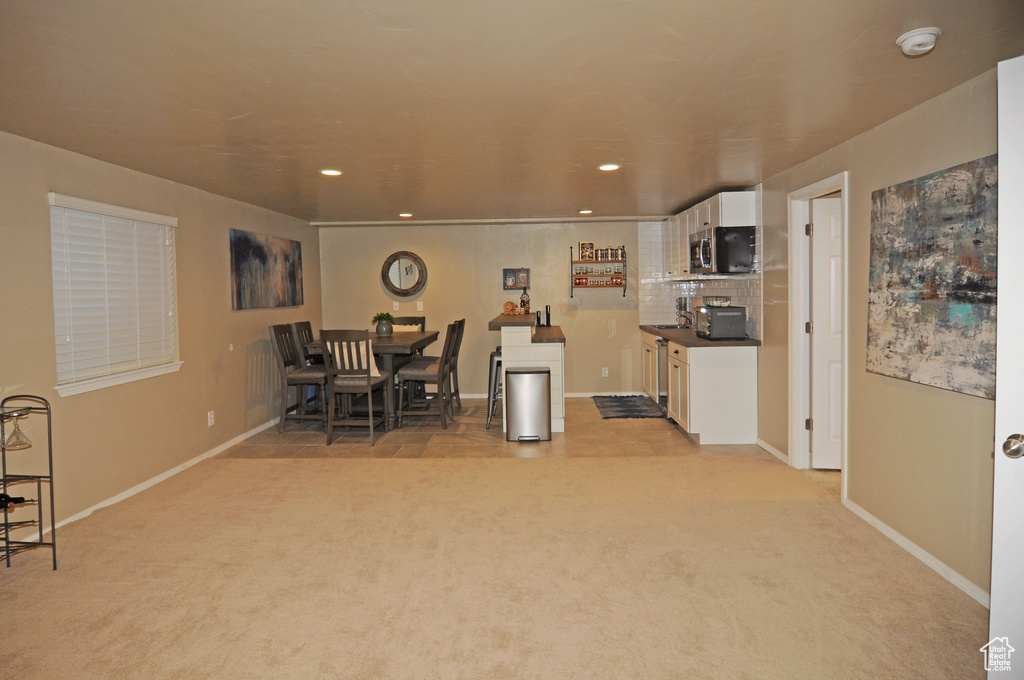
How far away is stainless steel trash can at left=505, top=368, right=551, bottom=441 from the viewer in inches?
221

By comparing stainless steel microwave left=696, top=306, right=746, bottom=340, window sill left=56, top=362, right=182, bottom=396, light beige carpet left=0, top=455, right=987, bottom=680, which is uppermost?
stainless steel microwave left=696, top=306, right=746, bottom=340

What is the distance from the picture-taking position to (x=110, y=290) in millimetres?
4125

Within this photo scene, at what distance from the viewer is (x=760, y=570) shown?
301 centimetres

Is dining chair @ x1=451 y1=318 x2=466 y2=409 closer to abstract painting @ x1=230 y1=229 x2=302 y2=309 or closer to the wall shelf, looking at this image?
the wall shelf

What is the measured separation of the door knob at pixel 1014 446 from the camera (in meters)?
1.66

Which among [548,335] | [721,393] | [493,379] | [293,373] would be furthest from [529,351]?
[293,373]

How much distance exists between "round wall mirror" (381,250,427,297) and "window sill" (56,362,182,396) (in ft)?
11.0

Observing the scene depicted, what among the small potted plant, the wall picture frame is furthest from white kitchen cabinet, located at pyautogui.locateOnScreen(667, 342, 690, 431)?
the small potted plant

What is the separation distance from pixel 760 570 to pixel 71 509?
12.7 feet

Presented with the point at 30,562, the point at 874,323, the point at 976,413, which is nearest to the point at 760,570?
the point at 976,413

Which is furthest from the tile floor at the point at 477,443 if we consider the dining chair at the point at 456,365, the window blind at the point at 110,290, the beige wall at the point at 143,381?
the window blind at the point at 110,290

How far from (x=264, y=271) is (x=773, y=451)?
4.99m

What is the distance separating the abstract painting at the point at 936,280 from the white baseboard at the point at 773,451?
1.49 m

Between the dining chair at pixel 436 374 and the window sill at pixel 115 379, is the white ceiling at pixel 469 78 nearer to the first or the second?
the window sill at pixel 115 379
